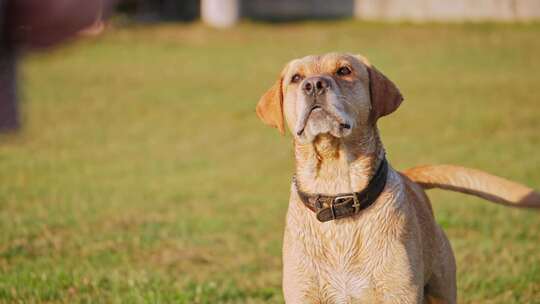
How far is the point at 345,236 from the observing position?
155 inches

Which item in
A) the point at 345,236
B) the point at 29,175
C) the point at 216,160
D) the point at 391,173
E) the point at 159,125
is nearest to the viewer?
the point at 345,236

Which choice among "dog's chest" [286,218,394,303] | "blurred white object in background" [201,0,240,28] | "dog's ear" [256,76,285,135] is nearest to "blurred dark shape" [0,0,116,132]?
"dog's chest" [286,218,394,303]

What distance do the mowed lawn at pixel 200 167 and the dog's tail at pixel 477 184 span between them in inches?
40.0

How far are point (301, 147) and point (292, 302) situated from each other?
0.82 m

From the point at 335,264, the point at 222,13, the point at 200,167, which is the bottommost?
the point at 222,13

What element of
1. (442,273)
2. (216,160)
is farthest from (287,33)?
(442,273)

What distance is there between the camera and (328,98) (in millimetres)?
4051

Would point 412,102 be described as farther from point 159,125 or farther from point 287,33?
point 287,33

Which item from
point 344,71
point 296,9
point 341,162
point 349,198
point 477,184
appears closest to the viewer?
point 349,198

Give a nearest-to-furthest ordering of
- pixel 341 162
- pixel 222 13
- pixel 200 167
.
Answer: pixel 341 162
pixel 200 167
pixel 222 13

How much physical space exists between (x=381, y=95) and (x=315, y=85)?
0.40 m

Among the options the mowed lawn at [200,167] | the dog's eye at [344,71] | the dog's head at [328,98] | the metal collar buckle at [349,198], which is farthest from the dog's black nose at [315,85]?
the mowed lawn at [200,167]

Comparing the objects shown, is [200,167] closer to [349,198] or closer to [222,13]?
[349,198]

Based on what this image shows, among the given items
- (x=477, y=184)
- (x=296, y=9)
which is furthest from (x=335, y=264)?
(x=296, y=9)
